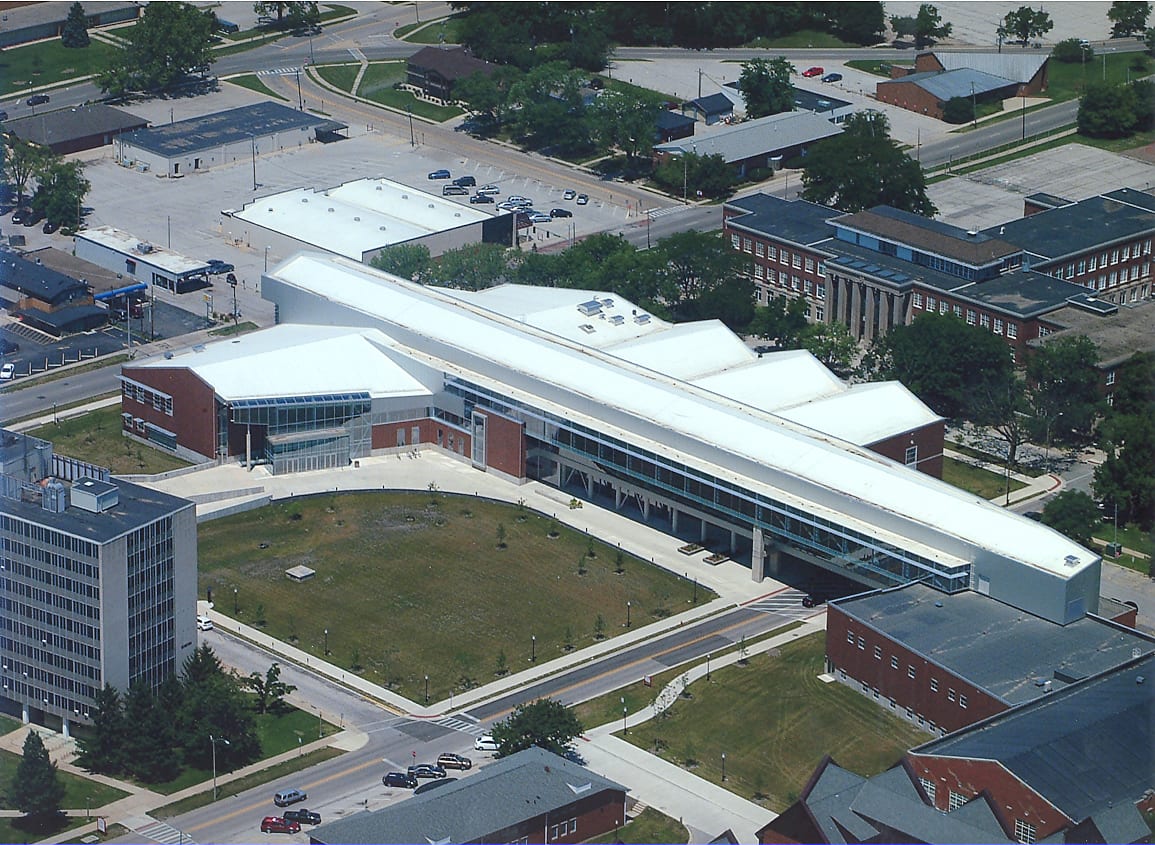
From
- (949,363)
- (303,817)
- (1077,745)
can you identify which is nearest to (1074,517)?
(949,363)

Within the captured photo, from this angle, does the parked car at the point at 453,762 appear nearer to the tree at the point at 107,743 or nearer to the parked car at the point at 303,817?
the parked car at the point at 303,817

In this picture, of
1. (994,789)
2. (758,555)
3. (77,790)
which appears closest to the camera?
(994,789)

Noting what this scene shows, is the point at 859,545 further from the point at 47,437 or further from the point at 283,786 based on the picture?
the point at 47,437

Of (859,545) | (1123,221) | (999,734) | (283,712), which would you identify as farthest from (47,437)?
(1123,221)

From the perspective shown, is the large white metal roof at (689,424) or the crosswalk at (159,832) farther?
the large white metal roof at (689,424)

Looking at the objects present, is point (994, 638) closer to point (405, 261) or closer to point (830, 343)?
point (830, 343)

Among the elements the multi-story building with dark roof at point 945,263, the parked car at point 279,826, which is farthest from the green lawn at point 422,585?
the multi-story building with dark roof at point 945,263
